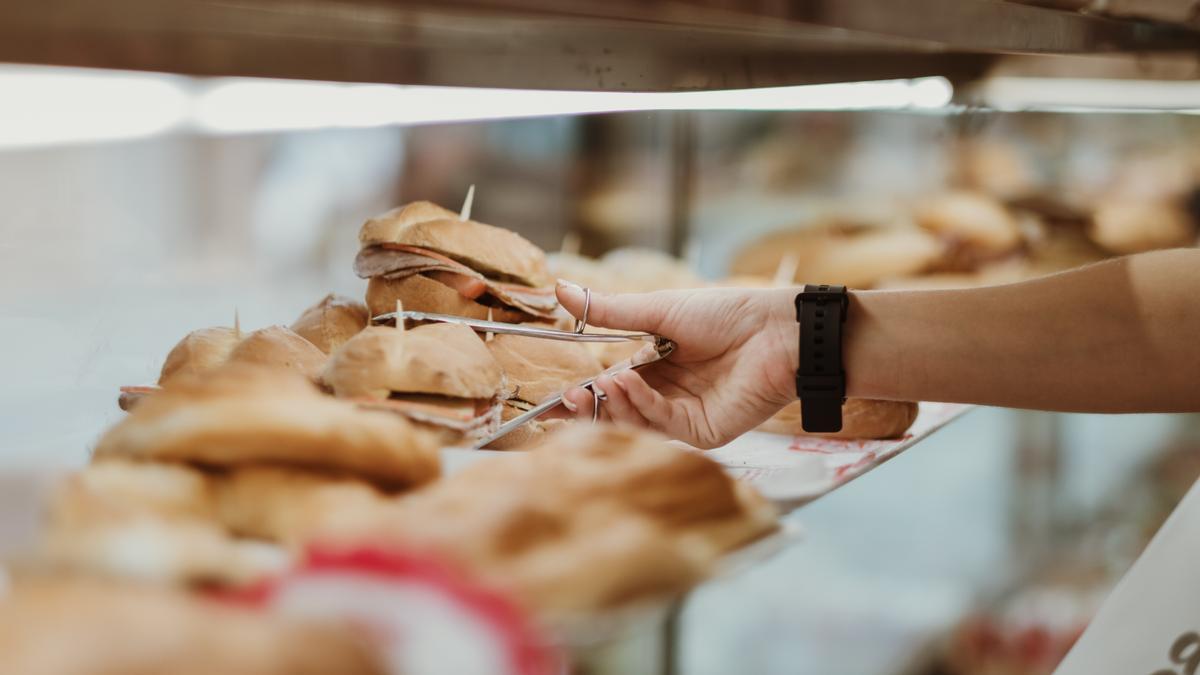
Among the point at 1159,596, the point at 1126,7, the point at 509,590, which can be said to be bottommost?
the point at 1159,596

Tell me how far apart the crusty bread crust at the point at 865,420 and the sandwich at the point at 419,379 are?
0.56 m

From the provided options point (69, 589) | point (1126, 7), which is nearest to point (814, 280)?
point (1126, 7)

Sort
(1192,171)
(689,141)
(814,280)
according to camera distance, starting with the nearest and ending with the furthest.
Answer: (814,280), (689,141), (1192,171)

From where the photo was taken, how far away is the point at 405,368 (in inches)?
39.0

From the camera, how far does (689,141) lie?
258 cm

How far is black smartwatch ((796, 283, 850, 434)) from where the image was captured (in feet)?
4.64

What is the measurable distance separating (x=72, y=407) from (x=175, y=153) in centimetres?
64

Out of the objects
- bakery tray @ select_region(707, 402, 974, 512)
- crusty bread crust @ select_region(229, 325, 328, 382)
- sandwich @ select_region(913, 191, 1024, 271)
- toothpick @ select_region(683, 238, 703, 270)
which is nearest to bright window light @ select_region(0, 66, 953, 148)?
crusty bread crust @ select_region(229, 325, 328, 382)

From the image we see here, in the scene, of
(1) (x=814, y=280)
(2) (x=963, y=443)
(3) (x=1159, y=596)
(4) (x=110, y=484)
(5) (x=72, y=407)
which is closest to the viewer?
(4) (x=110, y=484)

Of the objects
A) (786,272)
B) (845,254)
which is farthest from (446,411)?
(845,254)

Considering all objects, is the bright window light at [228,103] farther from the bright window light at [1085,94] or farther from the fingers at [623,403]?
the bright window light at [1085,94]

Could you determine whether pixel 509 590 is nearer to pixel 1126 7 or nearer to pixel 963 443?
pixel 1126 7

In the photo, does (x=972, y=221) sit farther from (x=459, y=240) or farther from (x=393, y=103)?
(x=393, y=103)

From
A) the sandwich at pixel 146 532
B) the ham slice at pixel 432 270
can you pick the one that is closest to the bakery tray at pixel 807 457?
the ham slice at pixel 432 270
